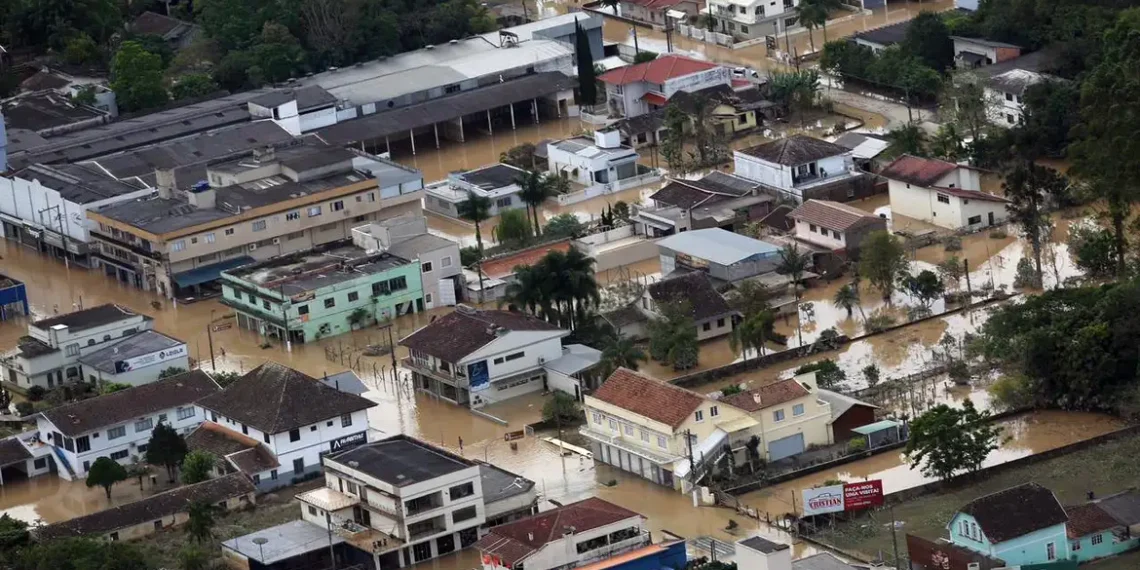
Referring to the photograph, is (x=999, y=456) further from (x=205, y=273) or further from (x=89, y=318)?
(x=205, y=273)

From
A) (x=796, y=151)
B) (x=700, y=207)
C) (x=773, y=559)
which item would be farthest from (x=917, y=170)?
(x=773, y=559)

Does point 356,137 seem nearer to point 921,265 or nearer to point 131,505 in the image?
point 921,265

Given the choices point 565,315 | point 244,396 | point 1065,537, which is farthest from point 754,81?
point 1065,537

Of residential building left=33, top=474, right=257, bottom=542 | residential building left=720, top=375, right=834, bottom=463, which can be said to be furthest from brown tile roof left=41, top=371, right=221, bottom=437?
residential building left=720, top=375, right=834, bottom=463


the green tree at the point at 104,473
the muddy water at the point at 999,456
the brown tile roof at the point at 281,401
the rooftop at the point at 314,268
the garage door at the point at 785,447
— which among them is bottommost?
the muddy water at the point at 999,456

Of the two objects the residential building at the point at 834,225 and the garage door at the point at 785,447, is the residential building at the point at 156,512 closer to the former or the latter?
the garage door at the point at 785,447

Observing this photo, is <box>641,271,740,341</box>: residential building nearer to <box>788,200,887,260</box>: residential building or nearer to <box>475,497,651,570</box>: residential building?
<box>788,200,887,260</box>: residential building

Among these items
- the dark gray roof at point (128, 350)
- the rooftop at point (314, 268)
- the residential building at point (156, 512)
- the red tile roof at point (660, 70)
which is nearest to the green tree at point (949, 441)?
the residential building at point (156, 512)
